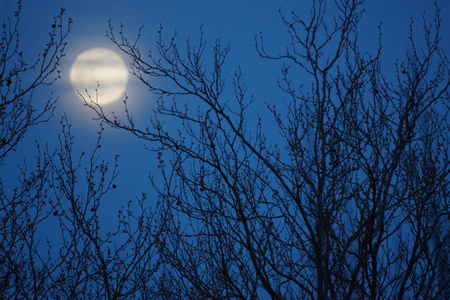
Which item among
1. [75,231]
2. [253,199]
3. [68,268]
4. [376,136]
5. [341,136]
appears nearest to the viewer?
[376,136]

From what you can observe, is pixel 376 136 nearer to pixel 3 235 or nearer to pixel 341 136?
pixel 341 136

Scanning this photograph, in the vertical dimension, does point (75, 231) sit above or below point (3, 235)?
below

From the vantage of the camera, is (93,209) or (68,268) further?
(68,268)

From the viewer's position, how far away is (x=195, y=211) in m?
4.42

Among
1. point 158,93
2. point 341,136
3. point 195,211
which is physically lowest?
point 195,211

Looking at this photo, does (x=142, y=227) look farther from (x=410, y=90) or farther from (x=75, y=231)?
(x=410, y=90)

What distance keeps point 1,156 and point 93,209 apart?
3.87ft

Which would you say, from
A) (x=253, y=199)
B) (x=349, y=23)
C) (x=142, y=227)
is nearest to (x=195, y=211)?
(x=253, y=199)

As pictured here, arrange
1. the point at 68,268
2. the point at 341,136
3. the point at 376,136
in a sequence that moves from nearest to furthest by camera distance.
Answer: the point at 376,136 < the point at 341,136 < the point at 68,268

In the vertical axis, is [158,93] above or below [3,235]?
above

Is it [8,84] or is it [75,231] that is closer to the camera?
[8,84]

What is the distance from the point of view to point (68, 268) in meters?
5.42

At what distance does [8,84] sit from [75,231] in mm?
1920

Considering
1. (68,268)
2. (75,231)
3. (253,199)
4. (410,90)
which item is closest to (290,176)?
(253,199)
